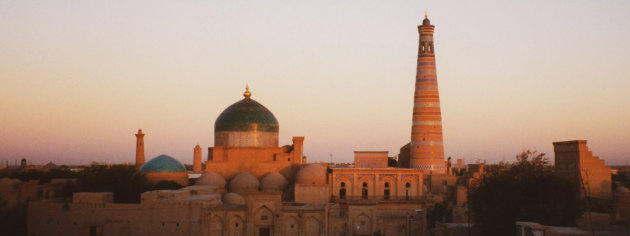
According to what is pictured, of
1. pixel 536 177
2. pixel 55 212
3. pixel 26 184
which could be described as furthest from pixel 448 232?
pixel 26 184

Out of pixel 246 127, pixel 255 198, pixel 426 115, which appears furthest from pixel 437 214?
pixel 246 127

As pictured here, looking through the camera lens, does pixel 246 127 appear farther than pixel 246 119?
No

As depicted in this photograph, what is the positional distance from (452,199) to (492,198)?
556 inches

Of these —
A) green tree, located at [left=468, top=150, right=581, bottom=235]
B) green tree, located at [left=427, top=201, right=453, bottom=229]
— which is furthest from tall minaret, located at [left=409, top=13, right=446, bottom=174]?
green tree, located at [left=468, top=150, right=581, bottom=235]

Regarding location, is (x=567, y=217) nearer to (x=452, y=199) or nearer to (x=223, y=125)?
(x=452, y=199)

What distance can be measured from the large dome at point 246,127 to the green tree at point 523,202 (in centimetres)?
1541

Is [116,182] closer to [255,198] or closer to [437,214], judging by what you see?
[255,198]

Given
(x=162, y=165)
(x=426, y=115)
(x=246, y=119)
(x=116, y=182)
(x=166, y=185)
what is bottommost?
(x=166, y=185)

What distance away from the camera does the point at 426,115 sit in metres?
37.0

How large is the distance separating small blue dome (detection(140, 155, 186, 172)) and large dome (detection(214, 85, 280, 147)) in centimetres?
305

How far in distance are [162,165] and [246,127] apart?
4937 mm

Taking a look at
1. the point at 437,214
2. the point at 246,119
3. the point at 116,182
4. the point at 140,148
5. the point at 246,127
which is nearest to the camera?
the point at 116,182

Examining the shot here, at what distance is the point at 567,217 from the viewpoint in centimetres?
1953

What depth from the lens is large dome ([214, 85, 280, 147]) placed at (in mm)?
33688
